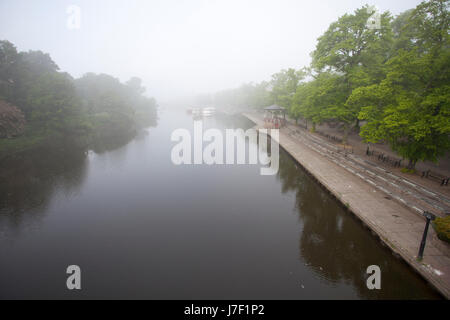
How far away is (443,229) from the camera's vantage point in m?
10.3

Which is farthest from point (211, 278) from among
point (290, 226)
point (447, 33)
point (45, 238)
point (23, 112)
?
point (23, 112)

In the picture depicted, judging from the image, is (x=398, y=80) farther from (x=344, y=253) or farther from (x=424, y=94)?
(x=344, y=253)

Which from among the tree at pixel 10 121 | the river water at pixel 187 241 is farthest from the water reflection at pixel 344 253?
the tree at pixel 10 121

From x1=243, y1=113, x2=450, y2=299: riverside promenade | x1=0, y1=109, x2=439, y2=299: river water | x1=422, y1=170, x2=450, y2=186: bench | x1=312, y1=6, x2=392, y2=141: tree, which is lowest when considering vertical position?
x1=0, y1=109, x2=439, y2=299: river water

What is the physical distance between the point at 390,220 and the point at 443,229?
2.62m

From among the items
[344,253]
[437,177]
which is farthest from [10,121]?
[437,177]

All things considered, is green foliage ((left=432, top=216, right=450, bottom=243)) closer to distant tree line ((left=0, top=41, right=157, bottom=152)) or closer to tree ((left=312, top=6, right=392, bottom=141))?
tree ((left=312, top=6, right=392, bottom=141))

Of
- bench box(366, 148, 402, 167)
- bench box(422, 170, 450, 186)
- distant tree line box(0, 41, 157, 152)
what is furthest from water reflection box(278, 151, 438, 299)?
distant tree line box(0, 41, 157, 152)

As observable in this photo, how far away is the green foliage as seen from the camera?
1012 cm

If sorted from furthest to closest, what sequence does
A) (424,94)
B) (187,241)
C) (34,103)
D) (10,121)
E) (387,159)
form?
(34,103)
(10,121)
(387,159)
(424,94)
(187,241)

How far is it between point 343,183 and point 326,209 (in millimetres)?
4082

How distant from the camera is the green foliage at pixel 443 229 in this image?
33.2 ft

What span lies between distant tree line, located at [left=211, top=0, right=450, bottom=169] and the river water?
813 cm
